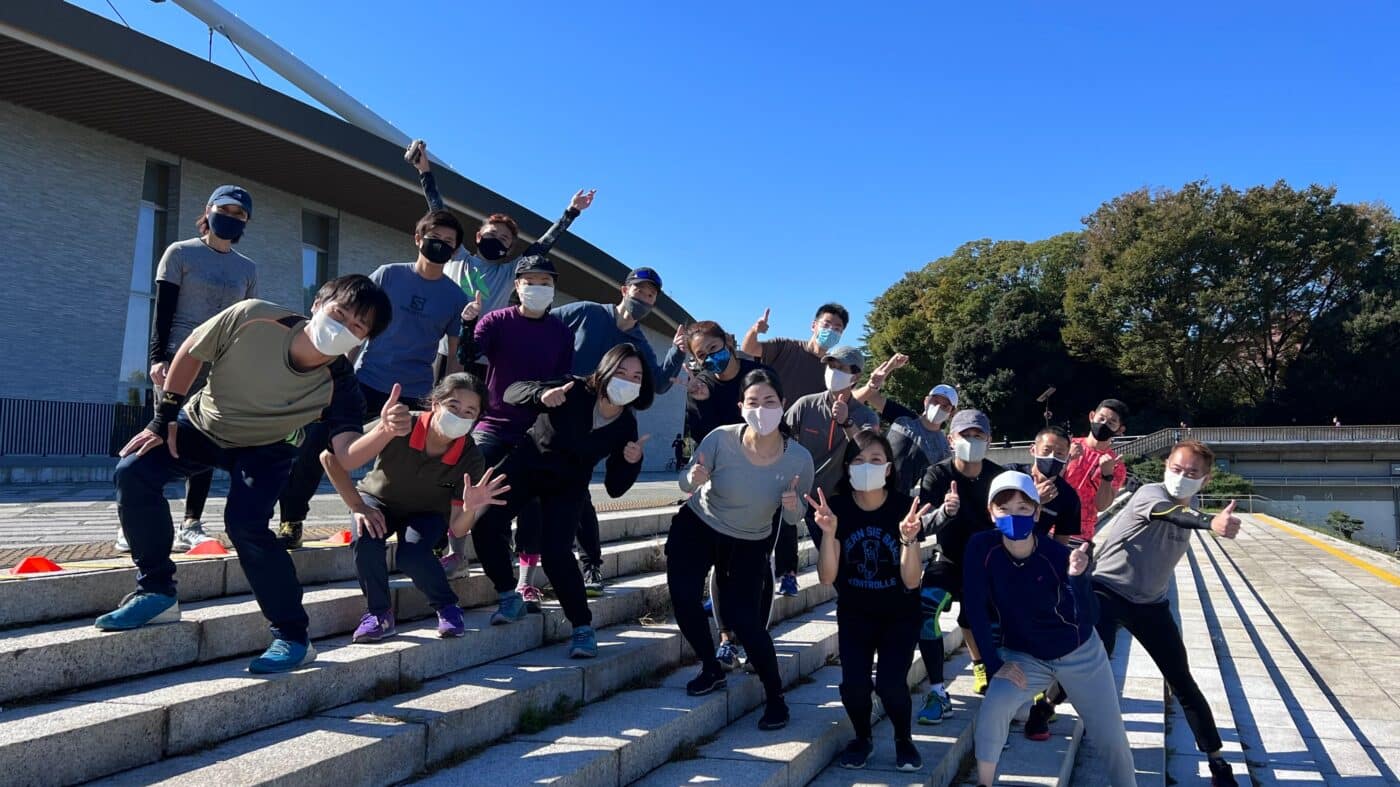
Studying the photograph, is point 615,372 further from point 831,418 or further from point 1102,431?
point 1102,431

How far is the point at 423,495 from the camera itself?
422 centimetres

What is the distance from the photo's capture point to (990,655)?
13.3 feet

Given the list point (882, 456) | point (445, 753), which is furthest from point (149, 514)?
point (882, 456)

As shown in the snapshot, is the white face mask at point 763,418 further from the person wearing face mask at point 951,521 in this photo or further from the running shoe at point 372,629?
the running shoe at point 372,629

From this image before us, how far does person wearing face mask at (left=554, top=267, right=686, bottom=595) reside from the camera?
17.8 feet

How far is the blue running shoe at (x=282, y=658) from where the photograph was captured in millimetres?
3213

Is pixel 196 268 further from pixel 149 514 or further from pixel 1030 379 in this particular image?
pixel 1030 379

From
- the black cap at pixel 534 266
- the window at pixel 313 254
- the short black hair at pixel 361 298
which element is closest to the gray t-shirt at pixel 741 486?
the black cap at pixel 534 266

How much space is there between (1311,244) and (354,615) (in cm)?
4960

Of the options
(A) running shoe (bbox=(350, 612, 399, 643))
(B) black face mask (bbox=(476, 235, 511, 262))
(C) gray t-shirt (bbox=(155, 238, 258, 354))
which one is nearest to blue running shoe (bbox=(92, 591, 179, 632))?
(A) running shoe (bbox=(350, 612, 399, 643))

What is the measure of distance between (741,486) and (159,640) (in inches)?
97.7

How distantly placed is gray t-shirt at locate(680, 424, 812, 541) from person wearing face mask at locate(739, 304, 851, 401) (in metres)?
2.16

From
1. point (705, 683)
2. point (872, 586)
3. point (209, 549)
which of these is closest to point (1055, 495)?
point (872, 586)

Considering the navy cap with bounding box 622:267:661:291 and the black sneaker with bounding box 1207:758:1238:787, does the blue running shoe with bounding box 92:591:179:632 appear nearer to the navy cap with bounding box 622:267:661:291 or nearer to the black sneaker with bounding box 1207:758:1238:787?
the navy cap with bounding box 622:267:661:291
